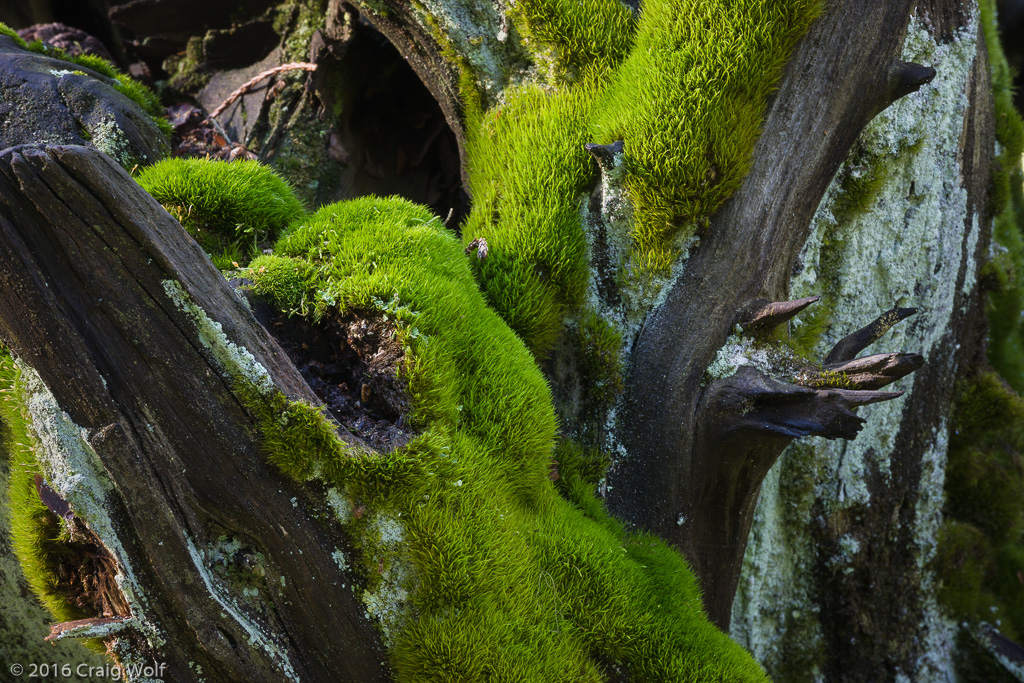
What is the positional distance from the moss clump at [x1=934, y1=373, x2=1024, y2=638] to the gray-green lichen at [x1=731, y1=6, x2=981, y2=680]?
0.27 meters

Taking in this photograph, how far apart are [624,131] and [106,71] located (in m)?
2.23

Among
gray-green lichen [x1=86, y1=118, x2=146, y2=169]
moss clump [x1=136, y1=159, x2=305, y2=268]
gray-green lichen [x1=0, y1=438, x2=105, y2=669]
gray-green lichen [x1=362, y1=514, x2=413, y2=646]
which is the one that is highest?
gray-green lichen [x1=86, y1=118, x2=146, y2=169]

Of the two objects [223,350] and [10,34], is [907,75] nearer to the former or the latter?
[223,350]

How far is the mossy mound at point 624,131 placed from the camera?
207 centimetres

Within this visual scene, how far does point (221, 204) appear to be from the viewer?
2051 mm

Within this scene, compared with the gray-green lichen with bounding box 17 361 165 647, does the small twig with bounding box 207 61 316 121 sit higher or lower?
higher

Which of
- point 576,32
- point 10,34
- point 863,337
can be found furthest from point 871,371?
point 10,34

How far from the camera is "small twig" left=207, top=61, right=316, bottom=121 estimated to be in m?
3.22

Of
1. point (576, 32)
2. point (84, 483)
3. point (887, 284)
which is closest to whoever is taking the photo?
point (84, 483)

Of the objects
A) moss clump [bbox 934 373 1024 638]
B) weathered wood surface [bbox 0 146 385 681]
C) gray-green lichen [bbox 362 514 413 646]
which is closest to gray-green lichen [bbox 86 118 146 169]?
weathered wood surface [bbox 0 146 385 681]

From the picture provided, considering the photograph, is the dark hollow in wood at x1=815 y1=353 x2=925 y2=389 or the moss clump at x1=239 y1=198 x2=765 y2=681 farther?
the dark hollow in wood at x1=815 y1=353 x2=925 y2=389

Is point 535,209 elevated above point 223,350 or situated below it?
above

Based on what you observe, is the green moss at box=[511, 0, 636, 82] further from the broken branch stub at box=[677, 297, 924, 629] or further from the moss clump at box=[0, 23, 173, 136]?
the moss clump at box=[0, 23, 173, 136]

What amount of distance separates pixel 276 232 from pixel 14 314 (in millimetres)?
812
